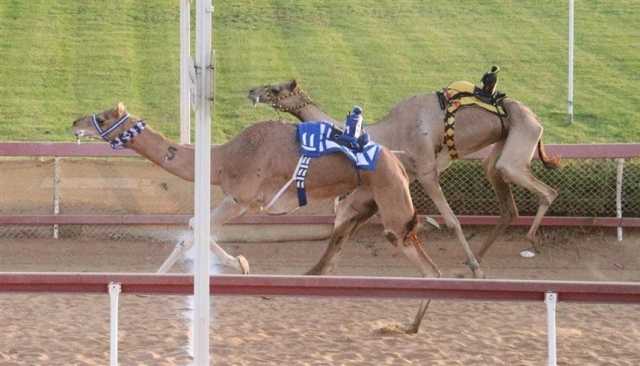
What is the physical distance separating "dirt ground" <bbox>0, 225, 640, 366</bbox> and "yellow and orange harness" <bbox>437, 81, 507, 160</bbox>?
1420 mm

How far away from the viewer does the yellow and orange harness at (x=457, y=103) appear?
1152 centimetres

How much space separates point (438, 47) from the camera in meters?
20.9

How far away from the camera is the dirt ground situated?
819 centimetres

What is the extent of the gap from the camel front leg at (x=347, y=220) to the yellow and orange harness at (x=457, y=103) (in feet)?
7.07

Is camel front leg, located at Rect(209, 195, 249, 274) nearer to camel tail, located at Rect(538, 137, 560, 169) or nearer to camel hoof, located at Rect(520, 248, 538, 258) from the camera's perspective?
camel tail, located at Rect(538, 137, 560, 169)

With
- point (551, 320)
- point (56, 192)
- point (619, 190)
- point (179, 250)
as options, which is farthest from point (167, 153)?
point (619, 190)

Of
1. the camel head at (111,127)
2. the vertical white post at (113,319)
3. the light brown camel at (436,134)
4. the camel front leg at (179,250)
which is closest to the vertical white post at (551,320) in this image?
the vertical white post at (113,319)

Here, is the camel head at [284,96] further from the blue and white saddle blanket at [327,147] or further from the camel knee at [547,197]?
the camel knee at [547,197]

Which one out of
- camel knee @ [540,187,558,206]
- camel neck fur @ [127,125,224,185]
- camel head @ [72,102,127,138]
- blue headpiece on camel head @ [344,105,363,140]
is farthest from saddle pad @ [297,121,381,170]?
camel knee @ [540,187,558,206]

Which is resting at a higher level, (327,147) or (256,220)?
(327,147)

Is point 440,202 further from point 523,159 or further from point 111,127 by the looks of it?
point 111,127

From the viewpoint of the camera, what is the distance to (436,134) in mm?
11555

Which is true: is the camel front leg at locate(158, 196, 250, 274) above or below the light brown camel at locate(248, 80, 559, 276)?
A: below

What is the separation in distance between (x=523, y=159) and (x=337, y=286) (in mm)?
5237
